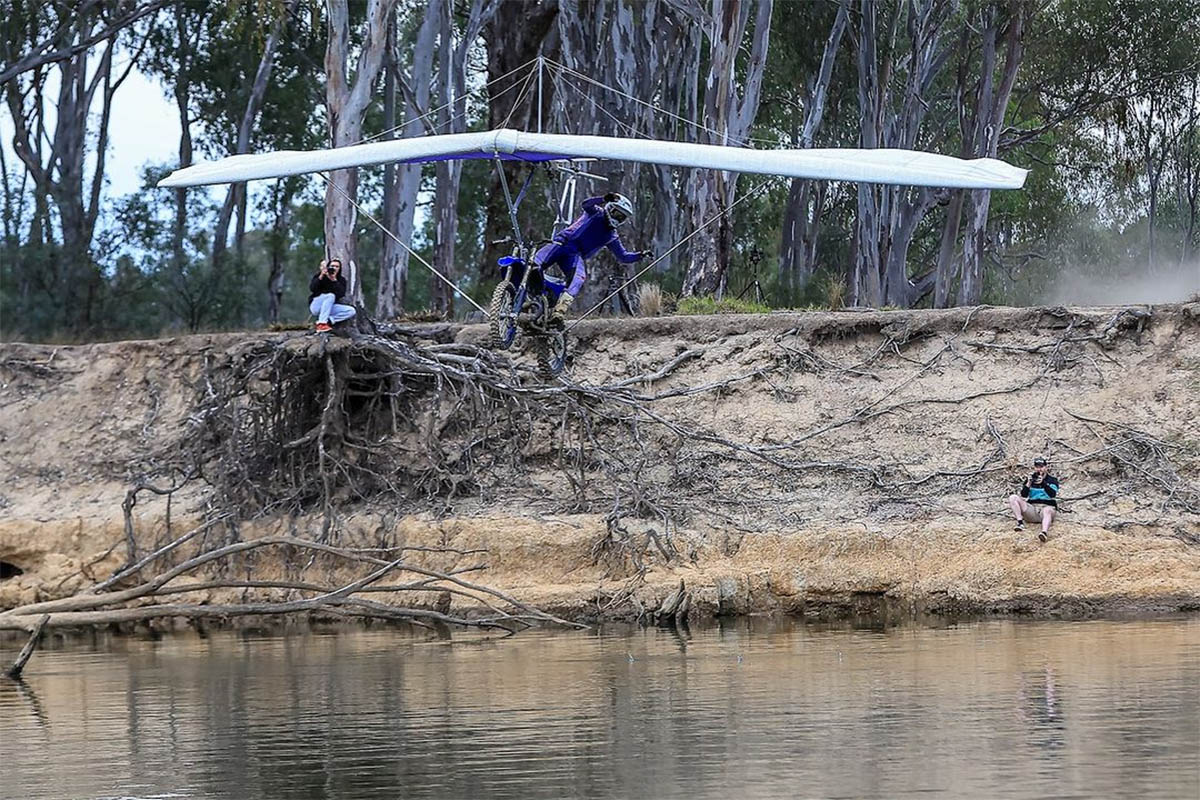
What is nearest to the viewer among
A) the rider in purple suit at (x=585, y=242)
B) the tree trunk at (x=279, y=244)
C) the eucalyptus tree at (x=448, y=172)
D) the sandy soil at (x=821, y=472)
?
the rider in purple suit at (x=585, y=242)

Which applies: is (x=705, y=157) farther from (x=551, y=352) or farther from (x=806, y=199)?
(x=806, y=199)

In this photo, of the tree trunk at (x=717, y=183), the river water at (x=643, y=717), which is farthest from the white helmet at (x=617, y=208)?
the tree trunk at (x=717, y=183)

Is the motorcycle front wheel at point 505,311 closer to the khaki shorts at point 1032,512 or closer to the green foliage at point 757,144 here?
the khaki shorts at point 1032,512

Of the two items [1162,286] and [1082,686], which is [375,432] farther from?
[1162,286]

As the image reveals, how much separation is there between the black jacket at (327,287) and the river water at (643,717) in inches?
213

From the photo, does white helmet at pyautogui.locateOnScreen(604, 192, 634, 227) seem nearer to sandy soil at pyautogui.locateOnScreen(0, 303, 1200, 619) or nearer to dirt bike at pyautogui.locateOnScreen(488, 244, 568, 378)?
dirt bike at pyautogui.locateOnScreen(488, 244, 568, 378)

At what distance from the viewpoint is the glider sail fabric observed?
61.8 ft

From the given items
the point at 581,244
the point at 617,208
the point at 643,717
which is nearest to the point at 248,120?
the point at 581,244

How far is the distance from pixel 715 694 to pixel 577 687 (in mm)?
1225

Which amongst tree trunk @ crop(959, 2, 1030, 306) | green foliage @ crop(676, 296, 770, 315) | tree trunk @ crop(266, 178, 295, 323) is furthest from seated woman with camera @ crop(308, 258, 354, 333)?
tree trunk @ crop(959, 2, 1030, 306)

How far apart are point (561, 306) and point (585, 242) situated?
2.60 ft

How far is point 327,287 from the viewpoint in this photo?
2319 centimetres

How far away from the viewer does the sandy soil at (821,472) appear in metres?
20.6

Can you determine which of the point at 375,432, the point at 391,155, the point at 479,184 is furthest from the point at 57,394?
the point at 479,184
